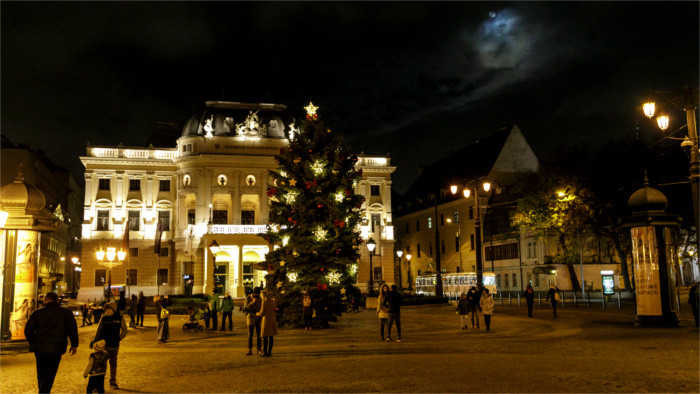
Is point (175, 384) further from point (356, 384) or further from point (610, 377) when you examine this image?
point (610, 377)

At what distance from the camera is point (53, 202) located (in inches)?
3415

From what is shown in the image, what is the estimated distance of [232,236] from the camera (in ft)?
206

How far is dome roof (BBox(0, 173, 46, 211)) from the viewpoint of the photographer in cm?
1905

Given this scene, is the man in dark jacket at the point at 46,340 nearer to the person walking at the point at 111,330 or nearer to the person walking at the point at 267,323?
the person walking at the point at 111,330

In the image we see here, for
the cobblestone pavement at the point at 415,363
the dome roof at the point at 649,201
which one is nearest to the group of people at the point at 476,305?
the cobblestone pavement at the point at 415,363

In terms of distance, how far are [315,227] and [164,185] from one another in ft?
157

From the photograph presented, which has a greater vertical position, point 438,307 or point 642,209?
point 642,209

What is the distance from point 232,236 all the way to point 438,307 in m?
28.0

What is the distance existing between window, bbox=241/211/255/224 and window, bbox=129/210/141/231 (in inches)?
451

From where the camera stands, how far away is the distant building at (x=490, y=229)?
5912 cm

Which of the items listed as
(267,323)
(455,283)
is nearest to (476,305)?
(267,323)

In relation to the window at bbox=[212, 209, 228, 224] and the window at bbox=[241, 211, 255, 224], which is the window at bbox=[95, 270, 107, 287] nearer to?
the window at bbox=[212, 209, 228, 224]

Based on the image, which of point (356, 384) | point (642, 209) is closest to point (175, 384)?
point (356, 384)

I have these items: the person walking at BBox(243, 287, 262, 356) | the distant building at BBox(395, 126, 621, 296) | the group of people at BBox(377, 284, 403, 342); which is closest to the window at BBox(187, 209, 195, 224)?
the distant building at BBox(395, 126, 621, 296)
